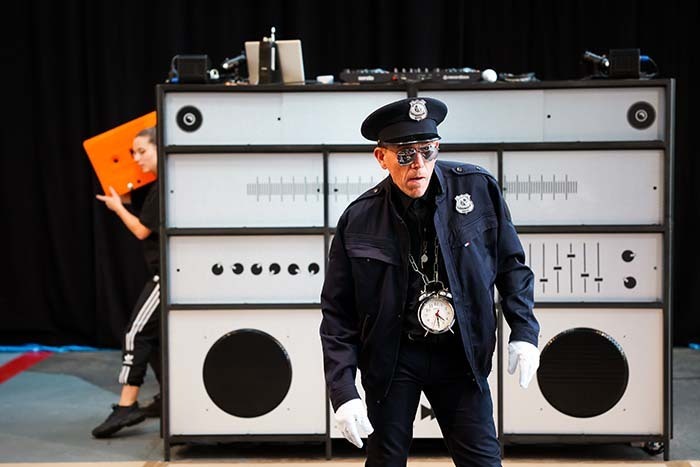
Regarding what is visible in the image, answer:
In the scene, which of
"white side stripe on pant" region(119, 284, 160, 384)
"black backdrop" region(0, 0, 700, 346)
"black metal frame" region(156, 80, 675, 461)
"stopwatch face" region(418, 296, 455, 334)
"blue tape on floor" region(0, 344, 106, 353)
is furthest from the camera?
"blue tape on floor" region(0, 344, 106, 353)

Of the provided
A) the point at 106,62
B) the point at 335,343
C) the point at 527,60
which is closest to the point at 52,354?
the point at 106,62

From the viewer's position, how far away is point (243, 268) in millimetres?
4637

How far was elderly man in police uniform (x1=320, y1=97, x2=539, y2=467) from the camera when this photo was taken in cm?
289

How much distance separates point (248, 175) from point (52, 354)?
3.49 meters

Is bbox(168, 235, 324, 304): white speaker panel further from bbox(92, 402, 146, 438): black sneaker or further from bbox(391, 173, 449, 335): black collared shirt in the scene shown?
bbox(391, 173, 449, 335): black collared shirt

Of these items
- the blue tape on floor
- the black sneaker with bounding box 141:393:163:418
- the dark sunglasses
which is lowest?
the black sneaker with bounding box 141:393:163:418

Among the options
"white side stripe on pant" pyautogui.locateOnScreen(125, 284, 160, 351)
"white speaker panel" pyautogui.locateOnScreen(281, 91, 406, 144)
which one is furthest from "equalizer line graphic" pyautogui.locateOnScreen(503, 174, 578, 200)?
"white side stripe on pant" pyautogui.locateOnScreen(125, 284, 160, 351)

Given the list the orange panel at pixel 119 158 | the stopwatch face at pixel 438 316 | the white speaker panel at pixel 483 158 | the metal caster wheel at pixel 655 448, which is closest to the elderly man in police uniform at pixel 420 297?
the stopwatch face at pixel 438 316

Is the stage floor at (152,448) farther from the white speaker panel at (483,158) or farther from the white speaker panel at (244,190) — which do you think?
the white speaker panel at (483,158)

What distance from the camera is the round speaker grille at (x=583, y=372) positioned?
4574 millimetres

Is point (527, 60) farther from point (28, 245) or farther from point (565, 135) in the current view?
point (28, 245)

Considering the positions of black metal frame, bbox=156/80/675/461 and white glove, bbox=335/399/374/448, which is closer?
white glove, bbox=335/399/374/448

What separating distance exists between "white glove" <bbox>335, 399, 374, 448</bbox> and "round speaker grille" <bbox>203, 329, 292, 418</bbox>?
1.77m

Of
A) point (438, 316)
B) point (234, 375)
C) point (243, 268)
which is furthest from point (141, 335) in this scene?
point (438, 316)
